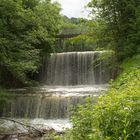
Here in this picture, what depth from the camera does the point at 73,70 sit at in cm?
2545

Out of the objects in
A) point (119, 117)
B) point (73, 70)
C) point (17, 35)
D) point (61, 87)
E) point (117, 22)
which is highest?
point (117, 22)

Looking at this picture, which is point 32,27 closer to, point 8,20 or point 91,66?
point 8,20

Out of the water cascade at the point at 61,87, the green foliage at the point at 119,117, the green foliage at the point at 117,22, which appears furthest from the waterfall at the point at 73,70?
the green foliage at the point at 119,117

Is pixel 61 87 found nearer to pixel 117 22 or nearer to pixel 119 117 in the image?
pixel 117 22

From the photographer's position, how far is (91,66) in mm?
24672

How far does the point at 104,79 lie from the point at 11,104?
650 centimetres

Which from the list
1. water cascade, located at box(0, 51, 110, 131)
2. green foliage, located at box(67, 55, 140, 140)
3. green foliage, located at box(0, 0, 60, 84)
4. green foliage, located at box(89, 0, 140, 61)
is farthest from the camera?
green foliage, located at box(89, 0, 140, 61)

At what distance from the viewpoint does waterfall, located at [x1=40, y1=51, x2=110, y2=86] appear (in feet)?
79.3

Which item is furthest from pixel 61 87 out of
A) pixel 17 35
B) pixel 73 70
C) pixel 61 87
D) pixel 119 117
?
pixel 119 117

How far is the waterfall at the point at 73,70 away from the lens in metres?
24.2

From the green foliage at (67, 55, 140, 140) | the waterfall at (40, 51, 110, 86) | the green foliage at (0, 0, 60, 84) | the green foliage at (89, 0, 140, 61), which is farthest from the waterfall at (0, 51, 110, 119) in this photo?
the green foliage at (67, 55, 140, 140)

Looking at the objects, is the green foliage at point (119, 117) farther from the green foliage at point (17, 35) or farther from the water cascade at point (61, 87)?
the water cascade at point (61, 87)

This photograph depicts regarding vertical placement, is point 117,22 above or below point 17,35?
above

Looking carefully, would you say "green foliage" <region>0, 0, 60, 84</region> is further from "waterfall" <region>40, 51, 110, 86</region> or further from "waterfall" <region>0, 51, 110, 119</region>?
"waterfall" <region>40, 51, 110, 86</region>
